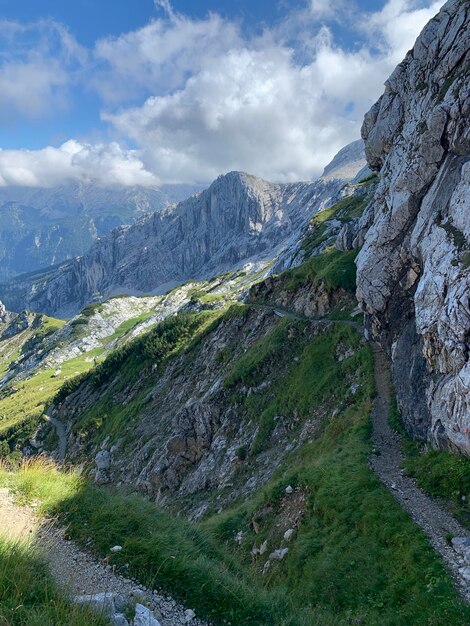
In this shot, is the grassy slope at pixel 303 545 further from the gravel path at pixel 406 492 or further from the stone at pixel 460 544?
the stone at pixel 460 544

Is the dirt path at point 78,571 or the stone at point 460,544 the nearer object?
the dirt path at point 78,571

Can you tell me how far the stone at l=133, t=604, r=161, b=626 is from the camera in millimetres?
7328

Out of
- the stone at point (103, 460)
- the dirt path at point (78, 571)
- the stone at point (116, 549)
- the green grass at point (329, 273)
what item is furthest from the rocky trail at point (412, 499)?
the stone at point (103, 460)

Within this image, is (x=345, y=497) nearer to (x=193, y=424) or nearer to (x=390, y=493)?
(x=390, y=493)

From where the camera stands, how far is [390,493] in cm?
1967

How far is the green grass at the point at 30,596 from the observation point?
19.6 feet

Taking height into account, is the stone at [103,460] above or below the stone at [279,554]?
below

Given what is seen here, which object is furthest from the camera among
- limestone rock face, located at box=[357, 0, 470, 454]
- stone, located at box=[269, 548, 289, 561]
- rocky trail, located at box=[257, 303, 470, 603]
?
stone, located at box=[269, 548, 289, 561]

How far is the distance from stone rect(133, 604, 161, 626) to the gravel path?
36.7 ft

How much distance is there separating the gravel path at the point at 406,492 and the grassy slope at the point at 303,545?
490 millimetres

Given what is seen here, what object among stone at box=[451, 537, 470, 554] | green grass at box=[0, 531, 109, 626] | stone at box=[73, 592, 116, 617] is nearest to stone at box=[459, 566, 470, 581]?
stone at box=[451, 537, 470, 554]

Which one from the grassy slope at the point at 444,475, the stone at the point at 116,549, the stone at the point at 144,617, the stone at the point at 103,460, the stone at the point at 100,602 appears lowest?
the stone at the point at 103,460

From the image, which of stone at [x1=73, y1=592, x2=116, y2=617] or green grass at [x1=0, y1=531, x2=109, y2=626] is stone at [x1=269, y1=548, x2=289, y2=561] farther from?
green grass at [x1=0, y1=531, x2=109, y2=626]

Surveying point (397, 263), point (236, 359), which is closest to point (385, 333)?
point (397, 263)
